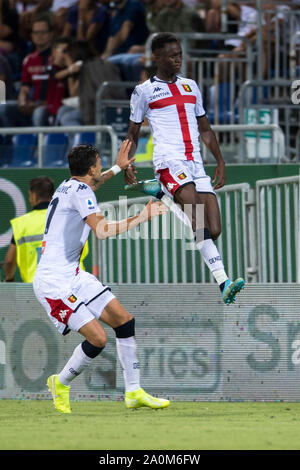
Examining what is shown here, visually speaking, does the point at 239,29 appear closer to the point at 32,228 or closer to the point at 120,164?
the point at 32,228

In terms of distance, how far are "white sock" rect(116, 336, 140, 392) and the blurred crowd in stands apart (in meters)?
7.17

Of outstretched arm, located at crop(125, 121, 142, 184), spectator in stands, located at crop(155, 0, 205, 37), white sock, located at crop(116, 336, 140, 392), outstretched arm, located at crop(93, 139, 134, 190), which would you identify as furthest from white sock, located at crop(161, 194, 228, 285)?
spectator in stands, located at crop(155, 0, 205, 37)

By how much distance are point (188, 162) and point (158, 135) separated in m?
0.36

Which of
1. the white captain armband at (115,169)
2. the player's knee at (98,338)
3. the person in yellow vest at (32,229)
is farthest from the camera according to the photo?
the person in yellow vest at (32,229)

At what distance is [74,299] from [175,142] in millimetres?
1769

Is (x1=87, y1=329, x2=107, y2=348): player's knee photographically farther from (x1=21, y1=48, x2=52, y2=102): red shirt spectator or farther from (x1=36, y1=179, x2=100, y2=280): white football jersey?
(x1=21, y1=48, x2=52, y2=102): red shirt spectator

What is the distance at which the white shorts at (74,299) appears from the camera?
8.57m

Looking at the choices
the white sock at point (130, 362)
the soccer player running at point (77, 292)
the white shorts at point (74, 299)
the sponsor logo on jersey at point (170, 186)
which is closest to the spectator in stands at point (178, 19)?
the sponsor logo on jersey at point (170, 186)

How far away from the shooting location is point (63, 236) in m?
8.67

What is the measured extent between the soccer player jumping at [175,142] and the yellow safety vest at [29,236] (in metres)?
1.82

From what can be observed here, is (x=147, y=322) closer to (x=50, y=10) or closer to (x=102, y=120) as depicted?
(x=102, y=120)

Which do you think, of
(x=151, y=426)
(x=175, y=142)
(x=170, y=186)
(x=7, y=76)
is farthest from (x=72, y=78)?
(x=151, y=426)

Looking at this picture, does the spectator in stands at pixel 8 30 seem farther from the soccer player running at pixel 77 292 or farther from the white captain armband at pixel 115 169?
the soccer player running at pixel 77 292

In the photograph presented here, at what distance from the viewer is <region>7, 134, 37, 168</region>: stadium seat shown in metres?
14.9
